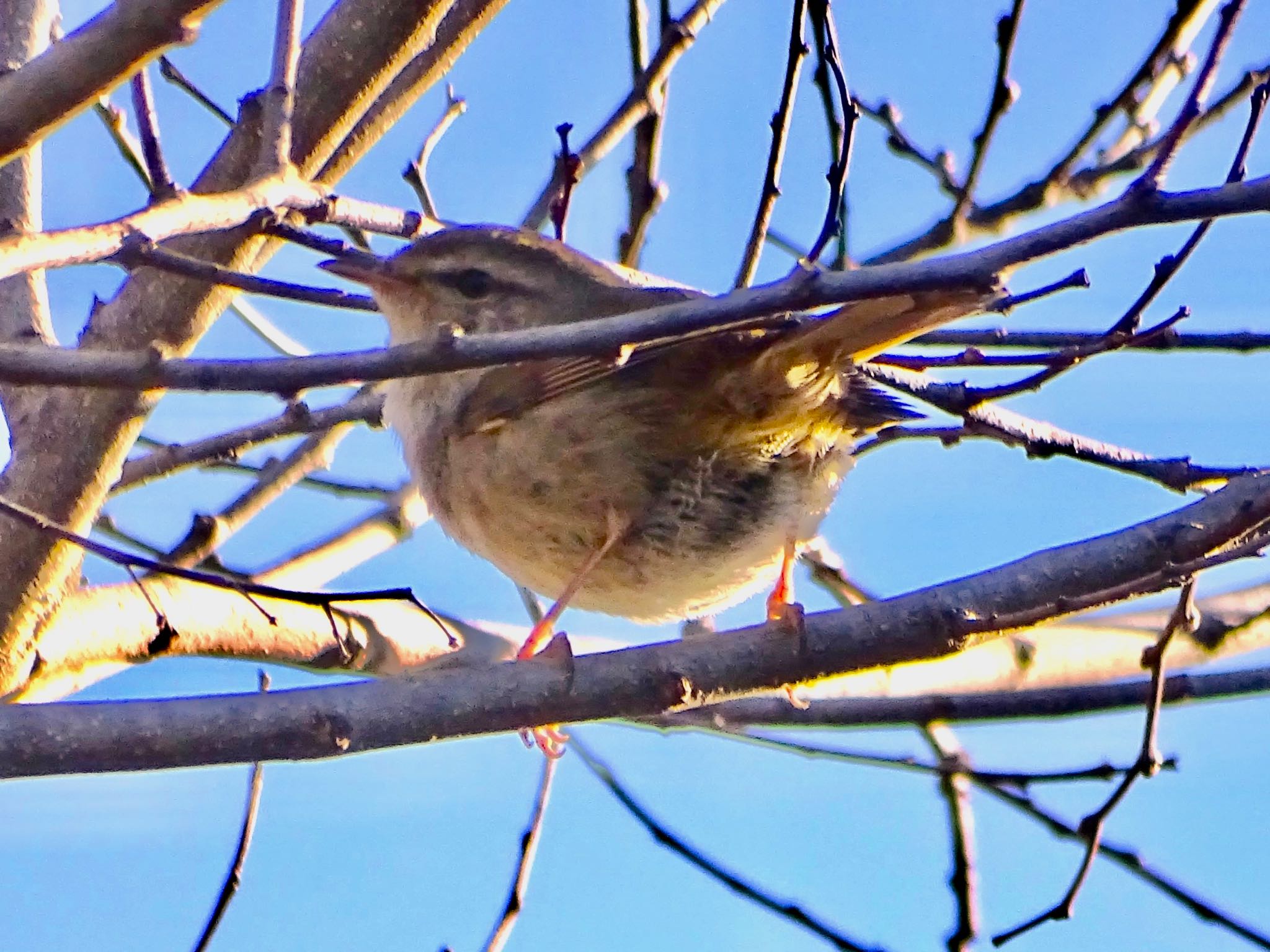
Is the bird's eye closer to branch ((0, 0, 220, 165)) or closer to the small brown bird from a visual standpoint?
the small brown bird

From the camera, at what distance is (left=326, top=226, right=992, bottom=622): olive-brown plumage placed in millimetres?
2670

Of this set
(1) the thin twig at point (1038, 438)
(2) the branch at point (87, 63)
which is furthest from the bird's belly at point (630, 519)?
(2) the branch at point (87, 63)

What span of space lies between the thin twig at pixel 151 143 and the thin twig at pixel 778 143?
1.10 metres

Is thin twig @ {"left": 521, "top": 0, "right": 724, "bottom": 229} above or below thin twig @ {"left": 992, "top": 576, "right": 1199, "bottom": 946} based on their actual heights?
above

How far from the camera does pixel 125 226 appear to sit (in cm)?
200

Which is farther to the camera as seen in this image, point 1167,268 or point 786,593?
point 786,593

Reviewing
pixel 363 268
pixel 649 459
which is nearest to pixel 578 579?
pixel 649 459

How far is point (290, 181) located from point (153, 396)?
0.64 m

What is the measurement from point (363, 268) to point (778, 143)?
→ 3.71ft

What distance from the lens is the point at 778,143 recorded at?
99.6 inches

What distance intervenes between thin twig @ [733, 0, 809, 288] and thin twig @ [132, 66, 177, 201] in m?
1.10

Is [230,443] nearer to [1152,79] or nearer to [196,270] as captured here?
[196,270]

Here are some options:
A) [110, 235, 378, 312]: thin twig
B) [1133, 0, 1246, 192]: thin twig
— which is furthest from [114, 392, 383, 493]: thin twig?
[1133, 0, 1246, 192]: thin twig

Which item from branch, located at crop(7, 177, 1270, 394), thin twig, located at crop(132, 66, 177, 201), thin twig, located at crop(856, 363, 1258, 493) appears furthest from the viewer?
thin twig, located at crop(856, 363, 1258, 493)
